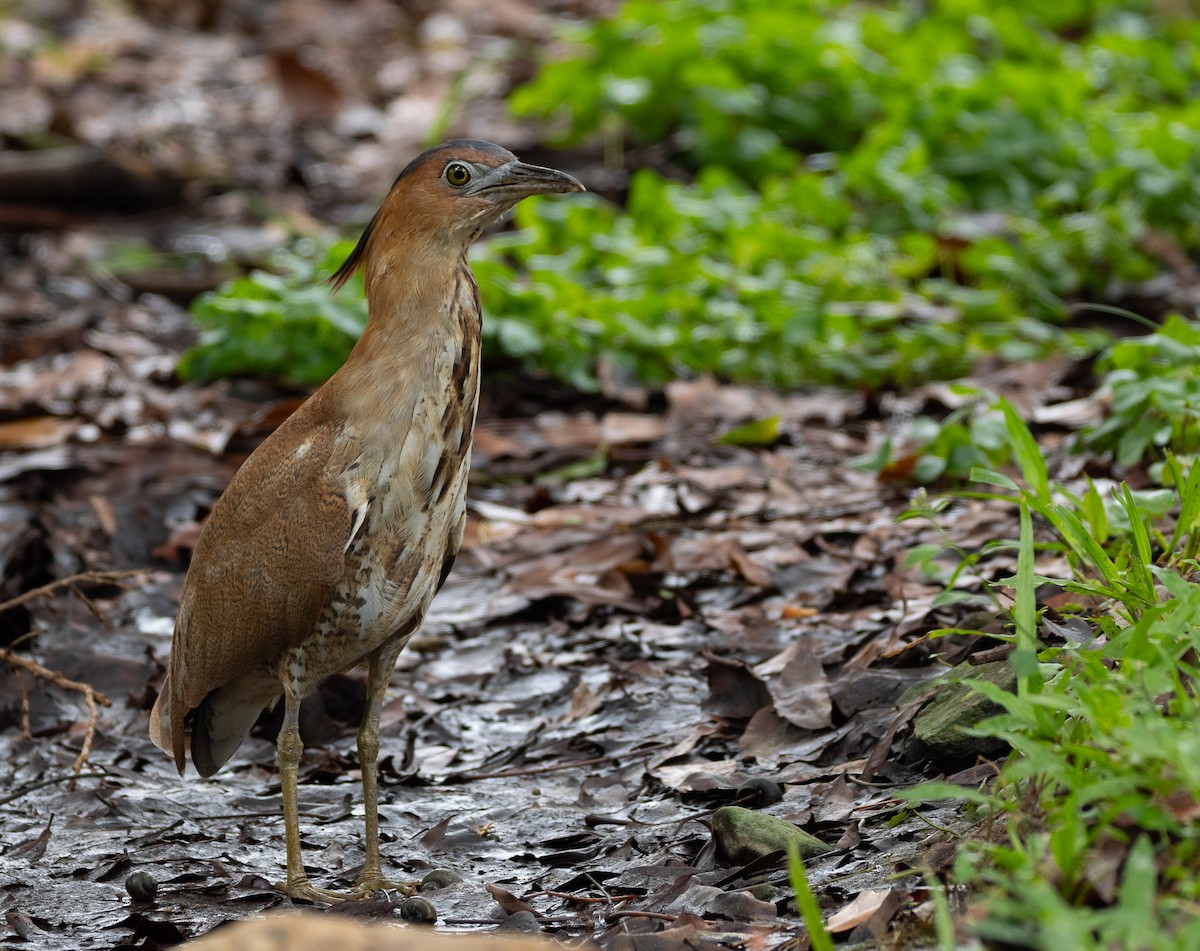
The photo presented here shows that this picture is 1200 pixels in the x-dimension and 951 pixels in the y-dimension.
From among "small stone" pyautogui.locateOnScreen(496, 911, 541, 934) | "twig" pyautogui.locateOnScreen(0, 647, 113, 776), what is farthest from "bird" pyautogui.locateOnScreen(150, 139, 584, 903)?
"small stone" pyautogui.locateOnScreen(496, 911, 541, 934)

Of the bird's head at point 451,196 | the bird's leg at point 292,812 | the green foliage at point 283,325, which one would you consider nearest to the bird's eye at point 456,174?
the bird's head at point 451,196

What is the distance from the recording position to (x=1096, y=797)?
271cm

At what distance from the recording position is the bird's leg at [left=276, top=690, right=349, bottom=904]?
4090 mm

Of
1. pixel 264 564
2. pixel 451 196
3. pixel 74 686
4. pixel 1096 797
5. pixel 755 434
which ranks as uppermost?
pixel 451 196

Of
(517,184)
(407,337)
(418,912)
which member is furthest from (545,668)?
(517,184)

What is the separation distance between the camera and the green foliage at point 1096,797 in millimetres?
2410

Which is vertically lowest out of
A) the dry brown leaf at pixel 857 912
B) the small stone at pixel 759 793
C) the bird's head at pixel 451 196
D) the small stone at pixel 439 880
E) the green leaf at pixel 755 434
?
the green leaf at pixel 755 434

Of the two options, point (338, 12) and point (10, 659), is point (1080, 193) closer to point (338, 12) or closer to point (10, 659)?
point (10, 659)

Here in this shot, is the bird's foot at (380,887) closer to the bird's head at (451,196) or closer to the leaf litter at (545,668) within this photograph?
the leaf litter at (545,668)

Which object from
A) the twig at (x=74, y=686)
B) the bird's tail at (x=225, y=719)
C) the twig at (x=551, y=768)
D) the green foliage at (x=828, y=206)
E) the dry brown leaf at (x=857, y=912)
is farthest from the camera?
the green foliage at (x=828, y=206)

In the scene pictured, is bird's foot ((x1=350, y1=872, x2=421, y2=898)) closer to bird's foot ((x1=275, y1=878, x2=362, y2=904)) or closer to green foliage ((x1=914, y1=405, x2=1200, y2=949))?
bird's foot ((x1=275, y1=878, x2=362, y2=904))

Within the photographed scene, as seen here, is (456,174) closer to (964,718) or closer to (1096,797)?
(964,718)

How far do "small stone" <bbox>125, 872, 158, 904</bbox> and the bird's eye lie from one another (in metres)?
2.16

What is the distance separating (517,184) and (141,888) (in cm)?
228
